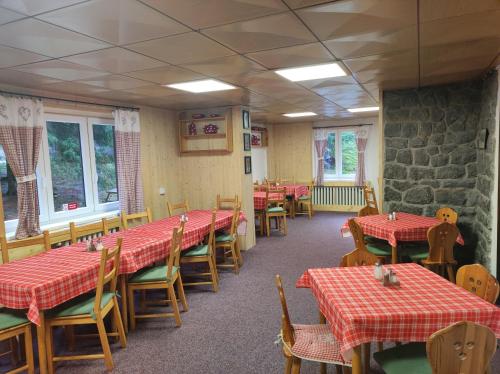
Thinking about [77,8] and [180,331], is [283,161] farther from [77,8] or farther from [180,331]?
[77,8]

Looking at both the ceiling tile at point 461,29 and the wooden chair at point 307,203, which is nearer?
the ceiling tile at point 461,29

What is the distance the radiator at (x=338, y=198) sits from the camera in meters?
8.79

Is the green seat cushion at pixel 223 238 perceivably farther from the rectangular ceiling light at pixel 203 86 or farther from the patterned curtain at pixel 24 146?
the patterned curtain at pixel 24 146

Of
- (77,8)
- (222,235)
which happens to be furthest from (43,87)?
(222,235)

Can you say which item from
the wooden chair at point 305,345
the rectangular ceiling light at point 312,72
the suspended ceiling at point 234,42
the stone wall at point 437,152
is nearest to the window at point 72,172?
the suspended ceiling at point 234,42

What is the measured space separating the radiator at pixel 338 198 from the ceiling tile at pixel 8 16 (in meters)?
7.92

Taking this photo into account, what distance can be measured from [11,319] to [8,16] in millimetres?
1948

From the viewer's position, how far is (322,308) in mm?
2197

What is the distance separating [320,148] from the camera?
355 inches

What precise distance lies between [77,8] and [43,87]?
2294 millimetres

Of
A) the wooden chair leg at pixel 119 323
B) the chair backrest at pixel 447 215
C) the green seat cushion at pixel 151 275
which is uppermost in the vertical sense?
the chair backrest at pixel 447 215

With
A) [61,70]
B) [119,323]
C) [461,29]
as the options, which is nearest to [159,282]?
[119,323]

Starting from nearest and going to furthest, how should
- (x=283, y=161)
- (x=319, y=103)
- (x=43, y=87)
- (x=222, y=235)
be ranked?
(x=43, y=87) < (x=222, y=235) < (x=319, y=103) < (x=283, y=161)

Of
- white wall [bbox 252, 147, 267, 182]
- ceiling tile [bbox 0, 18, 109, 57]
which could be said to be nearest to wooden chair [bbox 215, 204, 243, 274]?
ceiling tile [bbox 0, 18, 109, 57]
